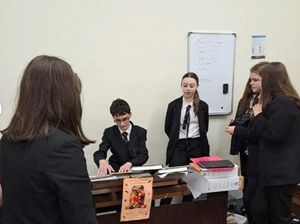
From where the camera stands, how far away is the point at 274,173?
91.5 inches

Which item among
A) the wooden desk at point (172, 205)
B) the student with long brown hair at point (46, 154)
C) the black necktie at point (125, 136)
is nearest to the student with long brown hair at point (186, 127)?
the black necktie at point (125, 136)

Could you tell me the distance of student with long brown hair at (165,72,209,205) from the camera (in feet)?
10.5

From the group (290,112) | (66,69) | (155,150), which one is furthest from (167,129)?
(66,69)

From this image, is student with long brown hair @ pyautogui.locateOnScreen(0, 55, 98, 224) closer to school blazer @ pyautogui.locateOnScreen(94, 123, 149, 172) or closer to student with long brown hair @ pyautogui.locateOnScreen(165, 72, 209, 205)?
school blazer @ pyautogui.locateOnScreen(94, 123, 149, 172)

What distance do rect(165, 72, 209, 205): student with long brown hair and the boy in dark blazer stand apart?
0.48 metres

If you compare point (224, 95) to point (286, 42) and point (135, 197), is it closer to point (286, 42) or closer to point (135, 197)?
point (286, 42)

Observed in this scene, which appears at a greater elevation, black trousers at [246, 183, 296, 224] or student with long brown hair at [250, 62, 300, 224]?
student with long brown hair at [250, 62, 300, 224]

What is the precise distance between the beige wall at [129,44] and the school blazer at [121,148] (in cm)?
45

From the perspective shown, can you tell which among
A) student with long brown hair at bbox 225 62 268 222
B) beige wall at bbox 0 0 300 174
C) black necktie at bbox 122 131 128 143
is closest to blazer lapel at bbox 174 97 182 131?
beige wall at bbox 0 0 300 174

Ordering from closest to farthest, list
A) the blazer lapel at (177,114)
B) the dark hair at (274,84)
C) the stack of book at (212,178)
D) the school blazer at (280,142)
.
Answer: the stack of book at (212,178) → the school blazer at (280,142) → the dark hair at (274,84) → the blazer lapel at (177,114)

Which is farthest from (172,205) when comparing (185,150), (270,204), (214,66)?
(214,66)

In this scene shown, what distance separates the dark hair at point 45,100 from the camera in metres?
1.05

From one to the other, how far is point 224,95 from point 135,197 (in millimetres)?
2096

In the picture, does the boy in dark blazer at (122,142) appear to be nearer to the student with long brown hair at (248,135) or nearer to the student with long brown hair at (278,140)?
the student with long brown hair at (248,135)
